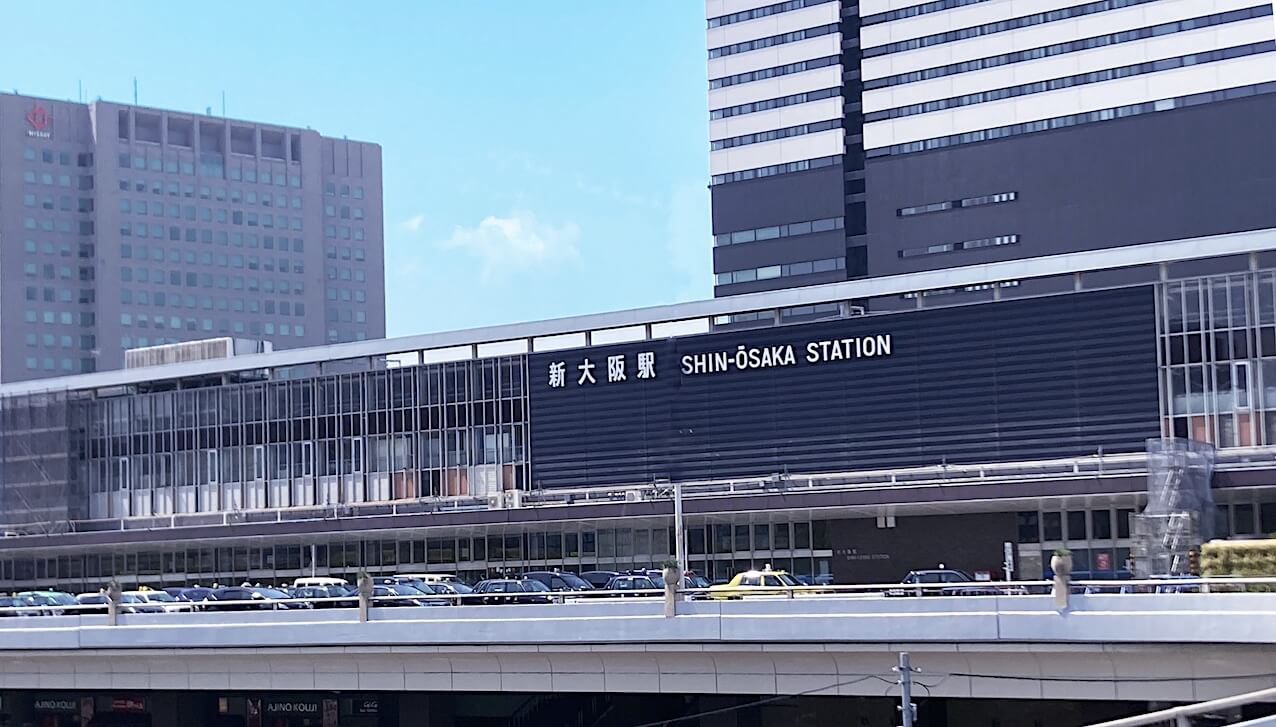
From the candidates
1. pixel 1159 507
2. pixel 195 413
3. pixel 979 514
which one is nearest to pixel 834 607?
pixel 1159 507

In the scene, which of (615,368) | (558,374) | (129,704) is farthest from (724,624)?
(558,374)

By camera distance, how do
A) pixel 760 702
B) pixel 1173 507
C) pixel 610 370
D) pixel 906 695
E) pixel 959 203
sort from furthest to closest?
pixel 959 203 → pixel 610 370 → pixel 1173 507 → pixel 760 702 → pixel 906 695

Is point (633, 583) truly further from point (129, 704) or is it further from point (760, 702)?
point (760, 702)

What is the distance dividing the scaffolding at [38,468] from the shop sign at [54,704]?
47975 millimetres

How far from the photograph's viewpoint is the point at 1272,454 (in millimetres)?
72250

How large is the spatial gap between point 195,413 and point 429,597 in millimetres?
61096

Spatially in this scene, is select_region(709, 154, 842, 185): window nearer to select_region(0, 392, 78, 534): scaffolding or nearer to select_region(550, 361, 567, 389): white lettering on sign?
select_region(550, 361, 567, 389): white lettering on sign

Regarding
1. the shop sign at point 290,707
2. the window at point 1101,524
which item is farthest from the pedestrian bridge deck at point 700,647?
the window at point 1101,524

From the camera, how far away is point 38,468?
107438mm

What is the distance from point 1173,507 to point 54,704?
4112 centimetres

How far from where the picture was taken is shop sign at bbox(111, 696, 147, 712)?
56125 mm

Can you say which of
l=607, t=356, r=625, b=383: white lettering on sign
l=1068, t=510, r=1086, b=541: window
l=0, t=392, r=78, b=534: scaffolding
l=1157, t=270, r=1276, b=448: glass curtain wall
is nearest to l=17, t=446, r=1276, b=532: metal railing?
l=1157, t=270, r=1276, b=448: glass curtain wall

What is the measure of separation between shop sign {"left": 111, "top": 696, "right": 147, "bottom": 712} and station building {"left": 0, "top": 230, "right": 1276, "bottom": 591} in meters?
29.8

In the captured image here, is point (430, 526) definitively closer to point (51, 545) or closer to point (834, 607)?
point (51, 545)
